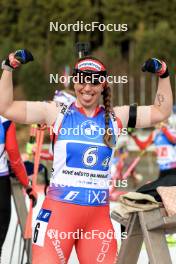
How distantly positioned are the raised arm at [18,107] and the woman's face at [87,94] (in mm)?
145

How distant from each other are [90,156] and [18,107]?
1.45 feet

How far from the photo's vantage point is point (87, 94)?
3.37 metres

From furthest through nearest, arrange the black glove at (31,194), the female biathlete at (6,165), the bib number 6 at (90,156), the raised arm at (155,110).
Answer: the black glove at (31,194)
the female biathlete at (6,165)
the raised arm at (155,110)
the bib number 6 at (90,156)

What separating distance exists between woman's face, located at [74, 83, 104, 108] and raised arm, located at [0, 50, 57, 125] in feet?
0.47

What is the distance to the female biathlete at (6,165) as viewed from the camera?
4512 millimetres

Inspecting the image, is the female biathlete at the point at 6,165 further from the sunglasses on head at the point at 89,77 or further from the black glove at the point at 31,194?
the sunglasses on head at the point at 89,77

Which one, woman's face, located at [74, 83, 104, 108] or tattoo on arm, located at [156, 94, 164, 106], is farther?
tattoo on arm, located at [156, 94, 164, 106]

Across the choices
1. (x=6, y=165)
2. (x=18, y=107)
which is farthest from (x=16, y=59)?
(x=6, y=165)

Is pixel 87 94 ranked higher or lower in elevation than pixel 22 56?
lower

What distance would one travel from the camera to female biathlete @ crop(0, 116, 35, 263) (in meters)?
4.51

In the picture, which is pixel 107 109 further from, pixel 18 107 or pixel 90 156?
pixel 18 107

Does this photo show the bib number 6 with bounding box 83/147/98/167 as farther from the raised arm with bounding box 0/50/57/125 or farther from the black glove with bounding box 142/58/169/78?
the black glove with bounding box 142/58/169/78

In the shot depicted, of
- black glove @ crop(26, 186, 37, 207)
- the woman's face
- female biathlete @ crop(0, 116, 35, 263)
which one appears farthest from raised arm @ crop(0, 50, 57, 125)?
black glove @ crop(26, 186, 37, 207)

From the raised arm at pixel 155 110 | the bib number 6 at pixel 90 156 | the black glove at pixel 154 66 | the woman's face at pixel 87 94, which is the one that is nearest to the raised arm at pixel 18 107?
the woman's face at pixel 87 94
